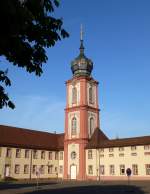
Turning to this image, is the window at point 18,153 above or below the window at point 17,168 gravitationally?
above

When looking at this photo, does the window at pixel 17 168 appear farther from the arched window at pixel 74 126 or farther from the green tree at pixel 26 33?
the green tree at pixel 26 33

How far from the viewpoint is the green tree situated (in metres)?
6.65

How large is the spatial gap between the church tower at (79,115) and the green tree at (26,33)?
1991 inches

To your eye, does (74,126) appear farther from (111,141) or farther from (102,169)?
(102,169)

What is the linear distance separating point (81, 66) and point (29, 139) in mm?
17474

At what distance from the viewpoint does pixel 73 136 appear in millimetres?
60594

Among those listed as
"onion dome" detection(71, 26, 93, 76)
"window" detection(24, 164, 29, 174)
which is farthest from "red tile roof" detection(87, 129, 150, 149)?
"onion dome" detection(71, 26, 93, 76)

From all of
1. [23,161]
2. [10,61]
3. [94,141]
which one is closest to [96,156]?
[94,141]

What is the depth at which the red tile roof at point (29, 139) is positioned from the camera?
190 ft

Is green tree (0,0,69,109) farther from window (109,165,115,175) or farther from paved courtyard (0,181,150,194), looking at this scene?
window (109,165,115,175)

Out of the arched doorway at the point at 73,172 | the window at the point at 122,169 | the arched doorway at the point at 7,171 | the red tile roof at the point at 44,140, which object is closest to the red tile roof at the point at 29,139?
the red tile roof at the point at 44,140

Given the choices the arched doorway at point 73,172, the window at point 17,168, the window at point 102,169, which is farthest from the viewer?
the arched doorway at point 73,172

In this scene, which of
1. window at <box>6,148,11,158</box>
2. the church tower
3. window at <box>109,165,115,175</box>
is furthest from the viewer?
the church tower

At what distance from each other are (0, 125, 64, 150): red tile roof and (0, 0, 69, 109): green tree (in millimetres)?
49051
